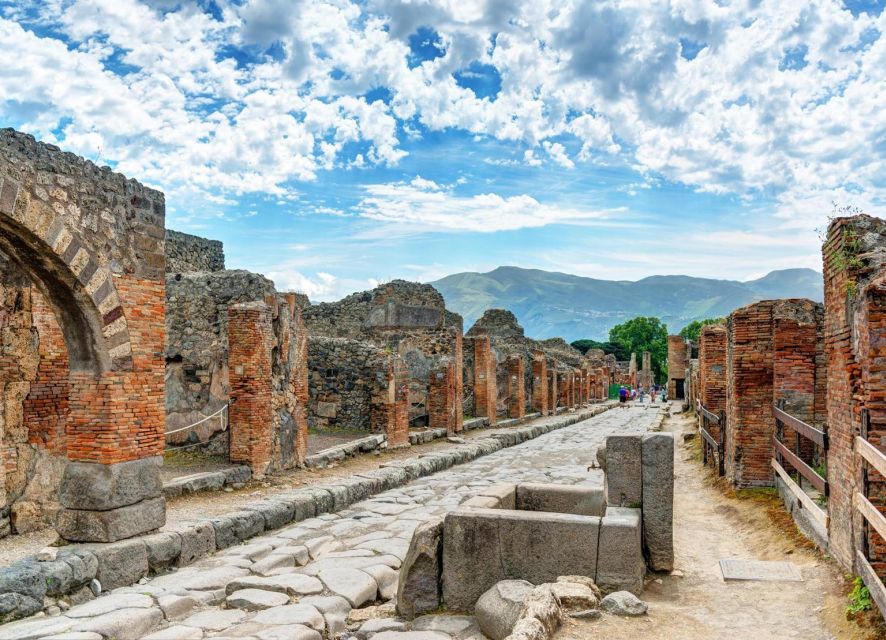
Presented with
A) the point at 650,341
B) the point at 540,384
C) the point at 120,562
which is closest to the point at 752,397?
the point at 120,562

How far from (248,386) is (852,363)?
858 cm

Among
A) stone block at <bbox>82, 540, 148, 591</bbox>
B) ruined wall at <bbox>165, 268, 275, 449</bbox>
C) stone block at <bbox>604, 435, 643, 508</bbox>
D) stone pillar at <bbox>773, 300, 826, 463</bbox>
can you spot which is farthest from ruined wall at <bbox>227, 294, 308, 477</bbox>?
stone pillar at <bbox>773, 300, 826, 463</bbox>

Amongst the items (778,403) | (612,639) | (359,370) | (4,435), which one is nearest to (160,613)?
(4,435)

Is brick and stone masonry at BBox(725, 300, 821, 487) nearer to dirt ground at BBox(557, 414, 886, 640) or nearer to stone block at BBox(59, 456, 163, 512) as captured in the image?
dirt ground at BBox(557, 414, 886, 640)

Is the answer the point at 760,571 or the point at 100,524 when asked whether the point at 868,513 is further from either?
the point at 100,524

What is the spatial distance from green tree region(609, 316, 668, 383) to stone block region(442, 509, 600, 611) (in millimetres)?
70776

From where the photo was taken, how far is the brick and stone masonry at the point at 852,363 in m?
5.47

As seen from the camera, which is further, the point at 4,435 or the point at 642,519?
the point at 4,435

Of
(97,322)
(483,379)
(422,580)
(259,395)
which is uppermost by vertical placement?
(97,322)

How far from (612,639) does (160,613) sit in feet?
13.2

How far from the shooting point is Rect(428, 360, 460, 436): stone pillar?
1908cm

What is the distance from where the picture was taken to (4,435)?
8.09 meters

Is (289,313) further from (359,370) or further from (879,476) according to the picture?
(879,476)

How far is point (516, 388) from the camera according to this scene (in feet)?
84.1
